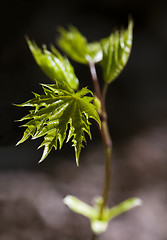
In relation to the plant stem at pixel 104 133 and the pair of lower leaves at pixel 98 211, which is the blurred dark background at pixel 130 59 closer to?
the pair of lower leaves at pixel 98 211

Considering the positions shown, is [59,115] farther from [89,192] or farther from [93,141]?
[93,141]

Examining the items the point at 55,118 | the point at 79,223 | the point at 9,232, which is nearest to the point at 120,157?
the point at 79,223

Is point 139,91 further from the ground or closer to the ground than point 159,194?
further from the ground

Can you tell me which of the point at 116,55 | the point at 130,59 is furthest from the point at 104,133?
the point at 130,59

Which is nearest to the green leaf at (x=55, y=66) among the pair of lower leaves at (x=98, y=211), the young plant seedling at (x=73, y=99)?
the young plant seedling at (x=73, y=99)

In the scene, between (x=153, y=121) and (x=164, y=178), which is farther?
(x=153, y=121)

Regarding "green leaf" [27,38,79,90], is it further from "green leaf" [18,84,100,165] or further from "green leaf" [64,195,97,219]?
"green leaf" [64,195,97,219]

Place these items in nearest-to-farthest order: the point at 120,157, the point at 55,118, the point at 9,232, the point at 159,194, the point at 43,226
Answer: the point at 55,118 < the point at 9,232 < the point at 43,226 < the point at 159,194 < the point at 120,157

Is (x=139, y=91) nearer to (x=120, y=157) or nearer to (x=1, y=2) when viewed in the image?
(x=120, y=157)
